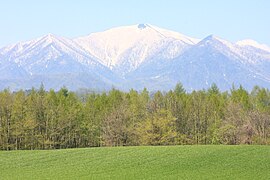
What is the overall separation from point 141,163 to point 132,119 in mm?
36586

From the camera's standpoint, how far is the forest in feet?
248

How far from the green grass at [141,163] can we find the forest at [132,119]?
19.5 metres

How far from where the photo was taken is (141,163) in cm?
4403

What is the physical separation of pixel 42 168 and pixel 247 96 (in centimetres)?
4778

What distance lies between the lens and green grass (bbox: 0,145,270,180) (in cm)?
3669

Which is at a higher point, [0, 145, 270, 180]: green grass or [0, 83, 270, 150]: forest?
[0, 83, 270, 150]: forest

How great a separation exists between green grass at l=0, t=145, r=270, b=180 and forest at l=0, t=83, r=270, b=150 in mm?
19466

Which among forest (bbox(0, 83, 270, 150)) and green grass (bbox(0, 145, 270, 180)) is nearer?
green grass (bbox(0, 145, 270, 180))

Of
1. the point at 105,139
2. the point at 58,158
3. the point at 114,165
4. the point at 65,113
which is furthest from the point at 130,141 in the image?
the point at 114,165

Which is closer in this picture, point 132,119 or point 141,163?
point 141,163

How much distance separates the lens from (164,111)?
78.2 metres

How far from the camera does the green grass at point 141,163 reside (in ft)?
120

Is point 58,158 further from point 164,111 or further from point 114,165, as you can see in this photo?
point 164,111

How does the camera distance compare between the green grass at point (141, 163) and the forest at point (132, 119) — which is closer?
the green grass at point (141, 163)
